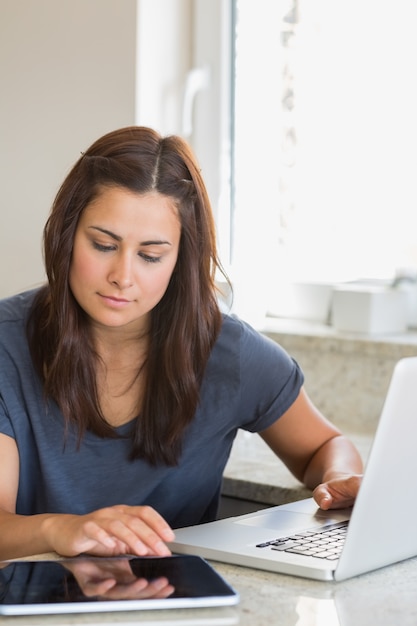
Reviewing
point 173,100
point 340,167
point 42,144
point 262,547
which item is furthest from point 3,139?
point 262,547

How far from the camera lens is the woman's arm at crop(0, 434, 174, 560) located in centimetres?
126

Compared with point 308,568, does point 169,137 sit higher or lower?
higher

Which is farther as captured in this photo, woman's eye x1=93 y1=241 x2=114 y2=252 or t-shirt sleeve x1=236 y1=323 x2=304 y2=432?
t-shirt sleeve x1=236 y1=323 x2=304 y2=432

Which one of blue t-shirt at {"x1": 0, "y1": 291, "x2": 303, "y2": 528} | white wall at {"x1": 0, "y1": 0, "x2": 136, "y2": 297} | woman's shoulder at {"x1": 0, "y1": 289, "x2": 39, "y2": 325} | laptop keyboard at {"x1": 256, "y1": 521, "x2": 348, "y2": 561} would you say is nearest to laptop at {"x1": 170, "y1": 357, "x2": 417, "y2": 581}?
laptop keyboard at {"x1": 256, "y1": 521, "x2": 348, "y2": 561}

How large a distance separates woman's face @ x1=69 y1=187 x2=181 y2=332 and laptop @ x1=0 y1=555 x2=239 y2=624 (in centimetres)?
46

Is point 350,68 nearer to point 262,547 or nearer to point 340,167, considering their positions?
point 340,167

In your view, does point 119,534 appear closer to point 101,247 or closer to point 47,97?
point 101,247

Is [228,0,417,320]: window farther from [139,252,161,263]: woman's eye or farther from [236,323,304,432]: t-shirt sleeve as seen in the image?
[139,252,161,263]: woman's eye

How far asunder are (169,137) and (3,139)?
1070 mm

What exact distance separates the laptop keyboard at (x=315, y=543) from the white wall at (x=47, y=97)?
1.33 metres

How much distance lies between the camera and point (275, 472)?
200 centimetres

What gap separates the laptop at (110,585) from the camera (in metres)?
1.09

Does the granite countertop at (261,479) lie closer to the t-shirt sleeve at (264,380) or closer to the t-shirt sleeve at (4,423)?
the t-shirt sleeve at (264,380)

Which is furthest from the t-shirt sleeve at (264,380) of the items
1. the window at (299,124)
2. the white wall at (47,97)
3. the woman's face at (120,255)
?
the white wall at (47,97)
